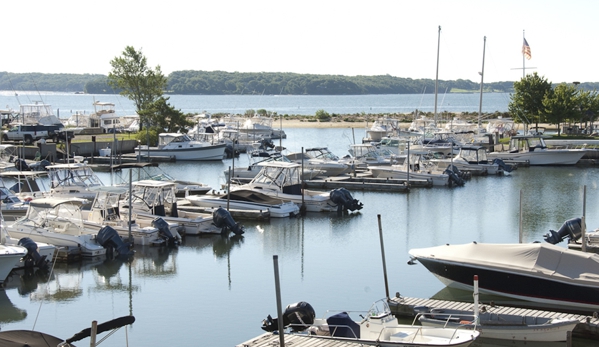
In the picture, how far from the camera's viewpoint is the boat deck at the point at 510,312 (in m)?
18.2

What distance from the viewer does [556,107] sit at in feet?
230

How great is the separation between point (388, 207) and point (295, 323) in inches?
846

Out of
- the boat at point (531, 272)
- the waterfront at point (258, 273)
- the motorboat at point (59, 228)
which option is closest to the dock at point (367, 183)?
the waterfront at point (258, 273)

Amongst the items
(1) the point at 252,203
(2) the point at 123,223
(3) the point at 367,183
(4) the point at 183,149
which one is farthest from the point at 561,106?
(2) the point at 123,223

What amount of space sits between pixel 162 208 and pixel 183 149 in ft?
99.1

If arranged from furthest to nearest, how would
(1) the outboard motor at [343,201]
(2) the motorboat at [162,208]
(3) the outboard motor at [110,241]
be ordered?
(1) the outboard motor at [343,201]
(2) the motorboat at [162,208]
(3) the outboard motor at [110,241]

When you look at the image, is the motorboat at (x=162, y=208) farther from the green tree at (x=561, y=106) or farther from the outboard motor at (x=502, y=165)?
the green tree at (x=561, y=106)

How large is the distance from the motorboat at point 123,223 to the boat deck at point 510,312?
449 inches

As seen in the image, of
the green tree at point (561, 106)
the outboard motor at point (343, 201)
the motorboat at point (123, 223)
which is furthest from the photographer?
the green tree at point (561, 106)

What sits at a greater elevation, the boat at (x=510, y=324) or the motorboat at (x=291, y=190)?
the motorboat at (x=291, y=190)

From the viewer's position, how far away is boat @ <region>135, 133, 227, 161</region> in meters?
60.3

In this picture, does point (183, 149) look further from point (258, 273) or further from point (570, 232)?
point (570, 232)

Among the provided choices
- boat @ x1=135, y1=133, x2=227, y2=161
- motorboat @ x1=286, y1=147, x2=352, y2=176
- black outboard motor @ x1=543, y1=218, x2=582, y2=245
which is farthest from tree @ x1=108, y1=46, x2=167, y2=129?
black outboard motor @ x1=543, y1=218, x2=582, y2=245

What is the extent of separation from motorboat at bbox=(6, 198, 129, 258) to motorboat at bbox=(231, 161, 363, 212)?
1006cm
